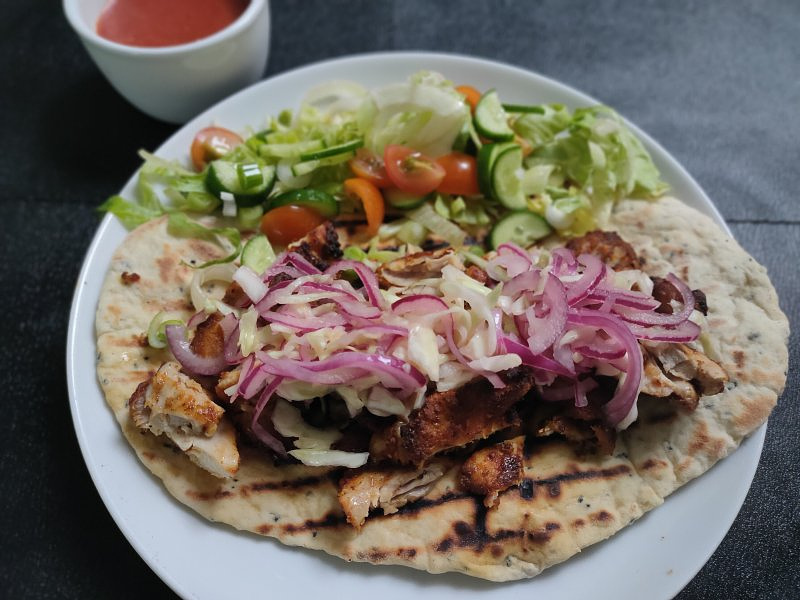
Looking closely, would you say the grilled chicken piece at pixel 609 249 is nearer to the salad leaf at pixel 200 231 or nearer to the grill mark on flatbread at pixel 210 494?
the salad leaf at pixel 200 231

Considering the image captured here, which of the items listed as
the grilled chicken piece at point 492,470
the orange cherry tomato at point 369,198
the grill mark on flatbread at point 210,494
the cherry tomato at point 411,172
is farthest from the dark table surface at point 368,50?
the cherry tomato at point 411,172

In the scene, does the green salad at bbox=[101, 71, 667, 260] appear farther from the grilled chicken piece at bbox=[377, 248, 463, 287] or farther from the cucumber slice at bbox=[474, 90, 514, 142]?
the grilled chicken piece at bbox=[377, 248, 463, 287]

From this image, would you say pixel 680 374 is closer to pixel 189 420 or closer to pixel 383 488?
pixel 383 488

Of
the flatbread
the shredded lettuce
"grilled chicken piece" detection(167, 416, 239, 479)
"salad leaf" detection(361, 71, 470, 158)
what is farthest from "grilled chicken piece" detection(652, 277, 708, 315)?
"grilled chicken piece" detection(167, 416, 239, 479)

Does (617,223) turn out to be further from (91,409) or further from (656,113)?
(91,409)

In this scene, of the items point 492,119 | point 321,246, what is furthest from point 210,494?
point 492,119
